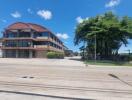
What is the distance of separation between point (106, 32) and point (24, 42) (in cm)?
2736

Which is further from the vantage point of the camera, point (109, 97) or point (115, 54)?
point (115, 54)

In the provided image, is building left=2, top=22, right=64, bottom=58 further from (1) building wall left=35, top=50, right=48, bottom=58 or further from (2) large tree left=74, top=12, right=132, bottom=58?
(2) large tree left=74, top=12, right=132, bottom=58

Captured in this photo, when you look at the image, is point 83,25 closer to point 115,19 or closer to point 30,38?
point 115,19

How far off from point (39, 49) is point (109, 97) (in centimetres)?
5999

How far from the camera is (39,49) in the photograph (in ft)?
221

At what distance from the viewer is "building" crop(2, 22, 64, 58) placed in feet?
215

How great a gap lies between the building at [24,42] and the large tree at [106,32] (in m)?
13.0

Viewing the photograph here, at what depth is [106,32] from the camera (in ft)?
158

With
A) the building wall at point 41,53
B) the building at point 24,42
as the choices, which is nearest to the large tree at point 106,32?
the building wall at point 41,53

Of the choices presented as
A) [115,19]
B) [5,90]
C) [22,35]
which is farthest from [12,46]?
[5,90]

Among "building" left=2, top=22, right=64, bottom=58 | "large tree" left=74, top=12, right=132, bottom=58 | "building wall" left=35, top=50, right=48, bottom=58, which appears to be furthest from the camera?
"building wall" left=35, top=50, right=48, bottom=58

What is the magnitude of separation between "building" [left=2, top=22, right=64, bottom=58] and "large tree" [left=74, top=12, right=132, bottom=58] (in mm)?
13018

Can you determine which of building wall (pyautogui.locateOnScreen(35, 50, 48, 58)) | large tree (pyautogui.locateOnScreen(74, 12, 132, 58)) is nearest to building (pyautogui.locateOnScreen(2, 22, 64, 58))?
building wall (pyautogui.locateOnScreen(35, 50, 48, 58))

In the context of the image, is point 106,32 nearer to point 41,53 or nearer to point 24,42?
point 41,53
